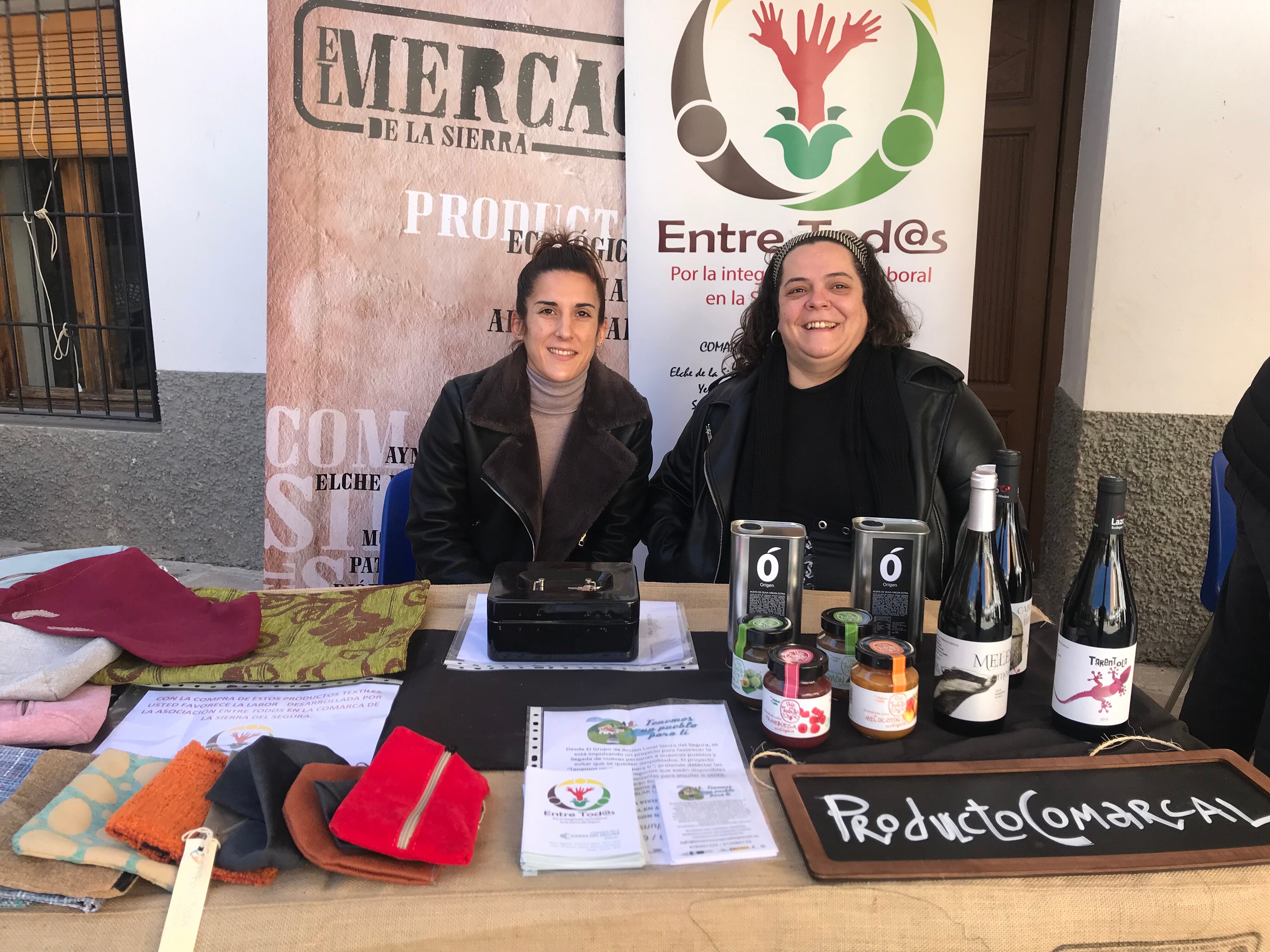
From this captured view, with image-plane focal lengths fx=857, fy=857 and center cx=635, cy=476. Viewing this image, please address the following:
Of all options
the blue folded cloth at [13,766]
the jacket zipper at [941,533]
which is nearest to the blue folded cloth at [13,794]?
the blue folded cloth at [13,766]

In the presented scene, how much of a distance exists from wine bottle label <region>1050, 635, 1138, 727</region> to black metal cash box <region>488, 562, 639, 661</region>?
547mm

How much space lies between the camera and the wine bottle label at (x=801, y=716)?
95 centimetres

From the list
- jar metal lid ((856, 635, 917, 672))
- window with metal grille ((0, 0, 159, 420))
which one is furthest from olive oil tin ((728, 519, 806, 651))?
window with metal grille ((0, 0, 159, 420))

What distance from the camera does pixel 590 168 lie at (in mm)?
2701

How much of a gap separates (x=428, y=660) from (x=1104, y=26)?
2.86 meters

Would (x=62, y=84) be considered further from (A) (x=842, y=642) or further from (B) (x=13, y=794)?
(A) (x=842, y=642)

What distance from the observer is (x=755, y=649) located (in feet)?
3.47

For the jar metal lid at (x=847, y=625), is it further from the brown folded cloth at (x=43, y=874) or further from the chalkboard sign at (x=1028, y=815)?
the brown folded cloth at (x=43, y=874)

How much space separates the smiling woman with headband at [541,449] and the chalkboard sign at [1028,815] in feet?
4.37

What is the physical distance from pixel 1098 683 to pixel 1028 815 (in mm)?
204

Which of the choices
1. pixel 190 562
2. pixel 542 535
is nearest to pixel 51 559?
pixel 542 535

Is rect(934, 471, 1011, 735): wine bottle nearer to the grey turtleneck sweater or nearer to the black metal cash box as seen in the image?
the black metal cash box

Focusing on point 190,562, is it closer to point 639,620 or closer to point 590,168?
point 590,168

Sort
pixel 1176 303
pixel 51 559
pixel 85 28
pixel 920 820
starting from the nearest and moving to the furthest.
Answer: pixel 920 820 < pixel 51 559 < pixel 1176 303 < pixel 85 28
